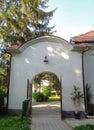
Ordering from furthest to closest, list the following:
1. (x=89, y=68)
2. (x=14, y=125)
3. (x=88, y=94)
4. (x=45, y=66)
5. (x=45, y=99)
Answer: (x=45, y=99), (x=89, y=68), (x=88, y=94), (x=45, y=66), (x=14, y=125)

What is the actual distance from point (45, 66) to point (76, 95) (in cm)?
279

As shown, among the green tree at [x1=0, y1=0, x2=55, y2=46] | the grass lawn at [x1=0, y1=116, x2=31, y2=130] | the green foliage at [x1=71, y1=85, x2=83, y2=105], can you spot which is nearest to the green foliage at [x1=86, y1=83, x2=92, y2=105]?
the green foliage at [x1=71, y1=85, x2=83, y2=105]

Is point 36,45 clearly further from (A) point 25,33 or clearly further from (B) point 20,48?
(A) point 25,33

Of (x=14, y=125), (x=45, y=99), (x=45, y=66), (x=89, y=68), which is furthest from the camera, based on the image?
(x=45, y=99)

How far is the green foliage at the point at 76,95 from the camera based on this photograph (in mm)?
12203

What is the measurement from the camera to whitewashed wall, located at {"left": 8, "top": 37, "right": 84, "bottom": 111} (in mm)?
12670

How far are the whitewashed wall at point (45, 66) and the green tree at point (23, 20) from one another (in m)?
8.98

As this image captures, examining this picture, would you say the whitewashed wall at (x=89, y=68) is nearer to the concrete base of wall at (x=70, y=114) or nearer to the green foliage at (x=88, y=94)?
the green foliage at (x=88, y=94)

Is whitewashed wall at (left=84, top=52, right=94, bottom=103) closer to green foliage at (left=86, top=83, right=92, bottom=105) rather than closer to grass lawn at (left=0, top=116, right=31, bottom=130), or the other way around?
green foliage at (left=86, top=83, right=92, bottom=105)

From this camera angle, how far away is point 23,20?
22812 millimetres

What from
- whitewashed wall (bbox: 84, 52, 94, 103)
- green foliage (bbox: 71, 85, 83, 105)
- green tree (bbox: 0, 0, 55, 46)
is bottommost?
green foliage (bbox: 71, 85, 83, 105)

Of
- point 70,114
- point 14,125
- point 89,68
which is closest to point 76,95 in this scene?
point 70,114

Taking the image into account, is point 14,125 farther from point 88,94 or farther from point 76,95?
point 88,94

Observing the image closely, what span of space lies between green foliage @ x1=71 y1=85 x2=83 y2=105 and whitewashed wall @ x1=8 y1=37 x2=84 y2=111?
27cm
